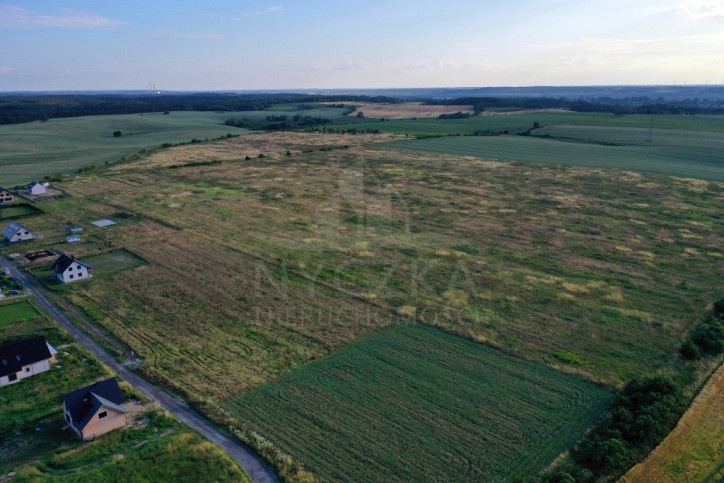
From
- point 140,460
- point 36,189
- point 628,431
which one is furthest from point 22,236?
point 628,431

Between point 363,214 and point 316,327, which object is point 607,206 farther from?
point 316,327

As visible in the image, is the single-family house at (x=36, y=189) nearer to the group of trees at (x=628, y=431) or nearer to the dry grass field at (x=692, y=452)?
the group of trees at (x=628, y=431)

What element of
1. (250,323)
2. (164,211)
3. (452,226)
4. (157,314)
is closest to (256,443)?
(250,323)

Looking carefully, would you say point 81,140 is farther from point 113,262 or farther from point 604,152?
point 604,152

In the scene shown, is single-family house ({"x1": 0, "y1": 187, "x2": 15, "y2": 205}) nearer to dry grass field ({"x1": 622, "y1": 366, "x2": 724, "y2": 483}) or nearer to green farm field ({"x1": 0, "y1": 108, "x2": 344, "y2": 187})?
green farm field ({"x1": 0, "y1": 108, "x2": 344, "y2": 187})

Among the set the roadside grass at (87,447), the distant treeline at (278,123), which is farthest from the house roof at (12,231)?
the distant treeline at (278,123)
